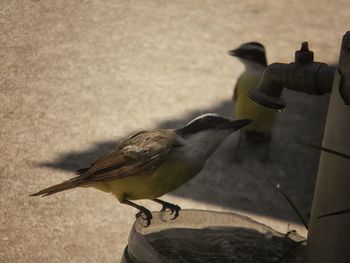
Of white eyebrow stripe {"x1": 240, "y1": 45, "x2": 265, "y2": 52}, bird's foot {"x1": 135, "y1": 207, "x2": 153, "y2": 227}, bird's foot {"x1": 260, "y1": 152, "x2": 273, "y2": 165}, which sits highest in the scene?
white eyebrow stripe {"x1": 240, "y1": 45, "x2": 265, "y2": 52}

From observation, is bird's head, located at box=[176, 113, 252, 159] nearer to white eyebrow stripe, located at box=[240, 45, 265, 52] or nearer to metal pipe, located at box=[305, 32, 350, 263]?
metal pipe, located at box=[305, 32, 350, 263]

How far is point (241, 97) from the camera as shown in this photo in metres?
7.23

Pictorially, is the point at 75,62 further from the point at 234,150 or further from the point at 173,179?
the point at 173,179

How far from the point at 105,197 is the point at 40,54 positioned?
8.07ft

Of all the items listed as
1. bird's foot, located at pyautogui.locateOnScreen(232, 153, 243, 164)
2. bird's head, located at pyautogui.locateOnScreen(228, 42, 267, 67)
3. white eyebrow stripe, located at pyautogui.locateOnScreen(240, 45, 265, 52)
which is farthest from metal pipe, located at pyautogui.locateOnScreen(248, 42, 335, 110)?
white eyebrow stripe, located at pyautogui.locateOnScreen(240, 45, 265, 52)

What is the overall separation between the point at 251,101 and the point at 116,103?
1363 millimetres

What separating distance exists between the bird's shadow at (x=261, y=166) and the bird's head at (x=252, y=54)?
553 mm

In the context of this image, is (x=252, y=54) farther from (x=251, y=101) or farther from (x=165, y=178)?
(x=165, y=178)

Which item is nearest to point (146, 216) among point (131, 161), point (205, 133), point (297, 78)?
point (131, 161)

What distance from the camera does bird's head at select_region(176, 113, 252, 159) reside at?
4055 mm

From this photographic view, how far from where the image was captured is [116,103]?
287 inches

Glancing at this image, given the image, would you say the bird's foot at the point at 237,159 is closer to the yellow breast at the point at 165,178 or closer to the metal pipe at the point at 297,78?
the yellow breast at the point at 165,178

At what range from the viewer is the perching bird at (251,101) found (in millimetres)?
7148

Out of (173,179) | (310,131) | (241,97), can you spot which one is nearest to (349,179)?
(173,179)
